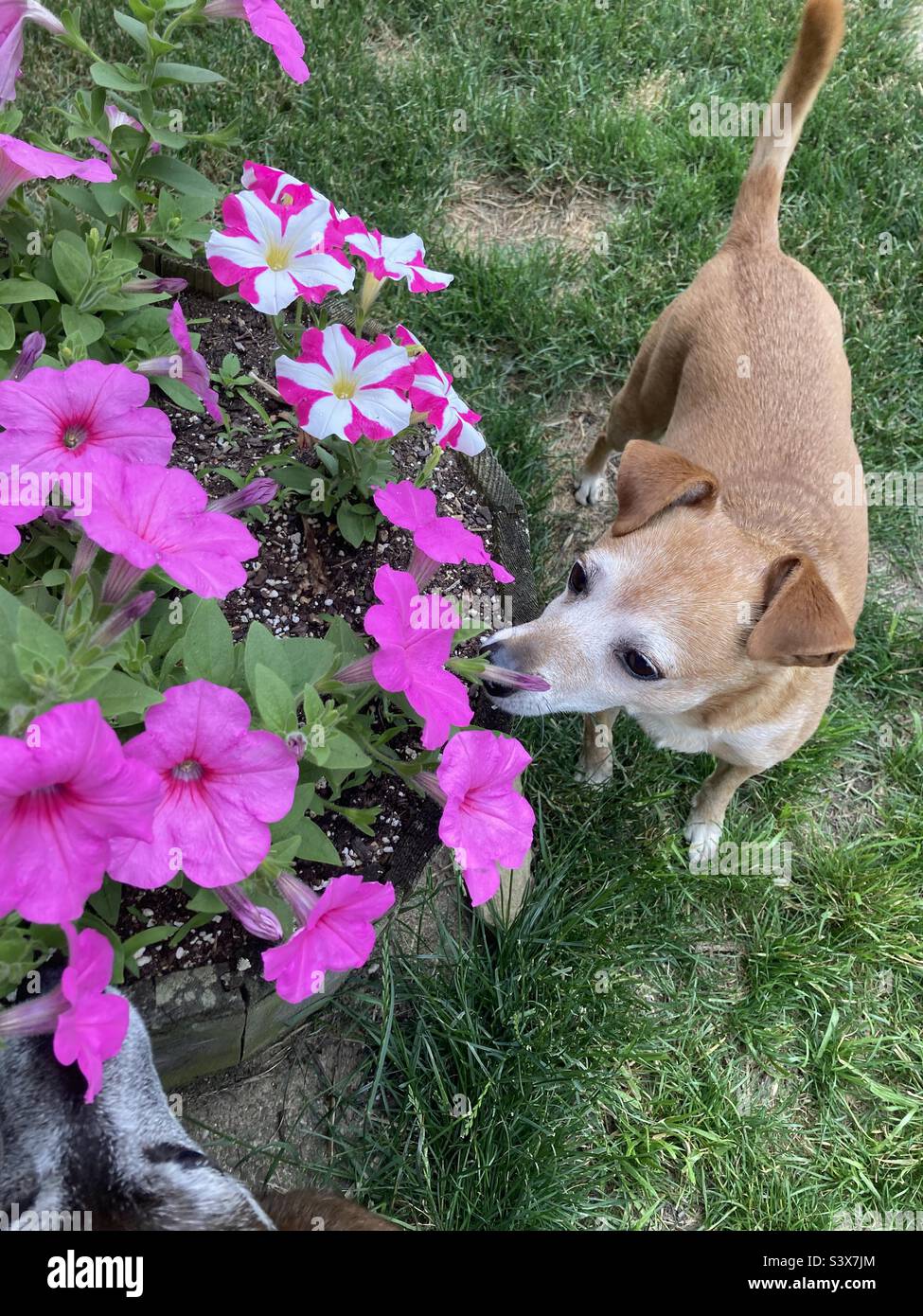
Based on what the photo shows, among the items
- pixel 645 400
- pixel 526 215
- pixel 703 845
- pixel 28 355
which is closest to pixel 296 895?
pixel 28 355

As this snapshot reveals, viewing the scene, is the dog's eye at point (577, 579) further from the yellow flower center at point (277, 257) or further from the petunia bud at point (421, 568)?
the yellow flower center at point (277, 257)

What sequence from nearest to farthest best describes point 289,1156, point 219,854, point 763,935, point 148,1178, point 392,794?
point 219,854
point 148,1178
point 392,794
point 289,1156
point 763,935

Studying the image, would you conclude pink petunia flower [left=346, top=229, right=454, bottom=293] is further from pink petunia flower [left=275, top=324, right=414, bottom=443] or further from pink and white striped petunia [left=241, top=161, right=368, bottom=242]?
pink petunia flower [left=275, top=324, right=414, bottom=443]

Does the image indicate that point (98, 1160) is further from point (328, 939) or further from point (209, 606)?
point (209, 606)

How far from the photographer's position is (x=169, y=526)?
142 cm

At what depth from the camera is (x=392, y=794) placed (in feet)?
7.51

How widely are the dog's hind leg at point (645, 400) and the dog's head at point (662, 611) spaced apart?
82 centimetres

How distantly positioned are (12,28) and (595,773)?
2.36 m

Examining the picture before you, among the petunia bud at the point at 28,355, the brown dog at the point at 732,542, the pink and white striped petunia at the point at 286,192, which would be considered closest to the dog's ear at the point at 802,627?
the brown dog at the point at 732,542

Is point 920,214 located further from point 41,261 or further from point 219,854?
point 219,854

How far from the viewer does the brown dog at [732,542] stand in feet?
7.84

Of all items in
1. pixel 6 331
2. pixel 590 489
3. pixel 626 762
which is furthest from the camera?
pixel 590 489

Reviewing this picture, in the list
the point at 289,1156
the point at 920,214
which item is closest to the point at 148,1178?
the point at 289,1156
